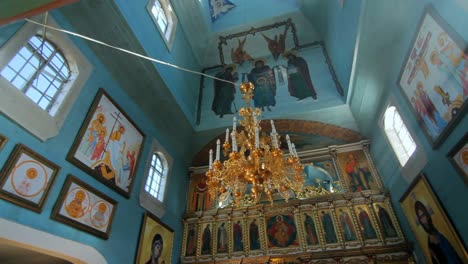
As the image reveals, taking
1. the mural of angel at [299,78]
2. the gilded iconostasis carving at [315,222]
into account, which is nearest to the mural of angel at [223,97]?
the mural of angel at [299,78]

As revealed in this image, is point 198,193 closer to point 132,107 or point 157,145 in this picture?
point 157,145

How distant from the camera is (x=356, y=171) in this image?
816 cm

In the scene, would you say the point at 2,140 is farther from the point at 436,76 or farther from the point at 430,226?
the point at 430,226

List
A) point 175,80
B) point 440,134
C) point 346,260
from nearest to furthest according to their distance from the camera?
point 440,134, point 346,260, point 175,80

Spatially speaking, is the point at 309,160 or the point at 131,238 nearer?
the point at 131,238

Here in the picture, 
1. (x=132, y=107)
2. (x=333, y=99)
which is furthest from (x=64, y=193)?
(x=333, y=99)

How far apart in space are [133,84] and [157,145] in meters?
2.02

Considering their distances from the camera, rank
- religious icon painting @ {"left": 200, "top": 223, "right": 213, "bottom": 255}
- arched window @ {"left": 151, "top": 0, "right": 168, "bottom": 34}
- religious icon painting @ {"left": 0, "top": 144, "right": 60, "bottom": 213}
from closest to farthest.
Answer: religious icon painting @ {"left": 0, "top": 144, "right": 60, "bottom": 213} → religious icon painting @ {"left": 200, "top": 223, "right": 213, "bottom": 255} → arched window @ {"left": 151, "top": 0, "right": 168, "bottom": 34}

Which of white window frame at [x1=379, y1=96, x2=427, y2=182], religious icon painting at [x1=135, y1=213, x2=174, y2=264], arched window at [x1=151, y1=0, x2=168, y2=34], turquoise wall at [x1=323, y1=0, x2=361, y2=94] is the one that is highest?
arched window at [x1=151, y1=0, x2=168, y2=34]

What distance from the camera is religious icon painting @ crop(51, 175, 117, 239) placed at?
4.52 m

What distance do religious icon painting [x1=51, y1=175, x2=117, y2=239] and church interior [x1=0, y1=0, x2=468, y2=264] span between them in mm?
27

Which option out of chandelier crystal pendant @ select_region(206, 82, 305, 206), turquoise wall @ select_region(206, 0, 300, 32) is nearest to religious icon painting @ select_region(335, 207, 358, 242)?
chandelier crystal pendant @ select_region(206, 82, 305, 206)

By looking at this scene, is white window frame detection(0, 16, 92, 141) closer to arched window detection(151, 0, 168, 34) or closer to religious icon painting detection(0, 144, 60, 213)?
religious icon painting detection(0, 144, 60, 213)

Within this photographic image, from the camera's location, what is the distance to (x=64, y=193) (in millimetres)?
4586
